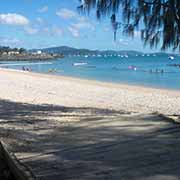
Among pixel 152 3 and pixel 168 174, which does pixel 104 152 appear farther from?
pixel 152 3

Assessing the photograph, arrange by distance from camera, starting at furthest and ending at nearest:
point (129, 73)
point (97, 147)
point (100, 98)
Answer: point (129, 73), point (100, 98), point (97, 147)

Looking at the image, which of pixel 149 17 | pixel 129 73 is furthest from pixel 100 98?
pixel 129 73

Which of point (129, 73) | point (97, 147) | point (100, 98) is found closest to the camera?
point (97, 147)

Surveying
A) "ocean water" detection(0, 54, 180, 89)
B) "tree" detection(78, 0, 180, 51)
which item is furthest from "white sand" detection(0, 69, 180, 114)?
"ocean water" detection(0, 54, 180, 89)

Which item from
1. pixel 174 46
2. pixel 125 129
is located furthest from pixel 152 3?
pixel 125 129

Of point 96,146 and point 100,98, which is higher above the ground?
point 96,146

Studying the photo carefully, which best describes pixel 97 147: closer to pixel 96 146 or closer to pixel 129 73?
pixel 96 146

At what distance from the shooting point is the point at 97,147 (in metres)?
6.94

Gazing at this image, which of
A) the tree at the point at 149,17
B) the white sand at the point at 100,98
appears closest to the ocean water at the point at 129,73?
the white sand at the point at 100,98

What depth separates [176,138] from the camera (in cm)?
705

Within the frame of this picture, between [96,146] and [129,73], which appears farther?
A: [129,73]

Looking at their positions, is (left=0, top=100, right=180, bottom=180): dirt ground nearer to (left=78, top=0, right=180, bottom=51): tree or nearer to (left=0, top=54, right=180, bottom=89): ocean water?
(left=78, top=0, right=180, bottom=51): tree

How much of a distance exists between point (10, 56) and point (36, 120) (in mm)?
150603

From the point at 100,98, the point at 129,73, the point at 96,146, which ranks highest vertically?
the point at 96,146
